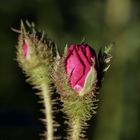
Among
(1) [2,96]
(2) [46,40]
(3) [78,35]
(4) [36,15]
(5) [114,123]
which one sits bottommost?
(2) [46,40]

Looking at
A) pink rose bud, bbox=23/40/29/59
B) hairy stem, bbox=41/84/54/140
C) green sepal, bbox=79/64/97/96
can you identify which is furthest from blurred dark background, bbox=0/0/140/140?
green sepal, bbox=79/64/97/96

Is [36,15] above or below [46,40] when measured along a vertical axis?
above

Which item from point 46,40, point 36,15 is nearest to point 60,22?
point 36,15

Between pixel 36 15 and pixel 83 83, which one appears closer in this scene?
pixel 83 83

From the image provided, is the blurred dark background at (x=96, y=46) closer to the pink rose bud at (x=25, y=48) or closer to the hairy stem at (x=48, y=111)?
the hairy stem at (x=48, y=111)

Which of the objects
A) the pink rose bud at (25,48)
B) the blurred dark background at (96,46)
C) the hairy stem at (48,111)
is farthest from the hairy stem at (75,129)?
the blurred dark background at (96,46)

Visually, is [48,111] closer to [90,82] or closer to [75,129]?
[75,129]

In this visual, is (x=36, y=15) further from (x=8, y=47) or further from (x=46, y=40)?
(x=46, y=40)
